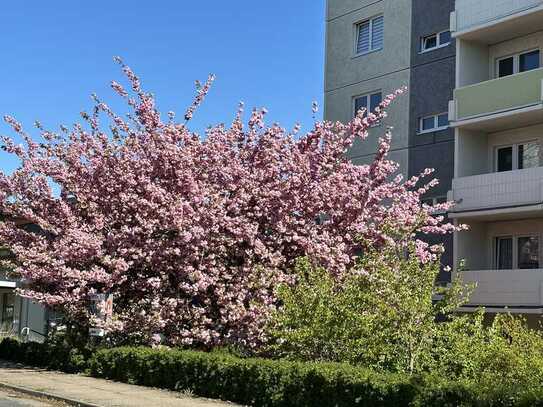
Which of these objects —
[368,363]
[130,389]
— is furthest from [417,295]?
[130,389]

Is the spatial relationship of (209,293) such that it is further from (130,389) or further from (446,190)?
(446,190)

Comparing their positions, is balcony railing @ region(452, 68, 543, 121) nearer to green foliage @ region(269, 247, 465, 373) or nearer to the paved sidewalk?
green foliage @ region(269, 247, 465, 373)

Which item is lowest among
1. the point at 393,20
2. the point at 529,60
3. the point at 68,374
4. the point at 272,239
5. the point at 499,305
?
the point at 68,374

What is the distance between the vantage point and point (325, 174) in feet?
65.7

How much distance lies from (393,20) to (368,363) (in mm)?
14540

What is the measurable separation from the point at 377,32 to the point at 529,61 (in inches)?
228

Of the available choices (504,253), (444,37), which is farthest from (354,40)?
(504,253)

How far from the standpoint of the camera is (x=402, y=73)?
2497 cm

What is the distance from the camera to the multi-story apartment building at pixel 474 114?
20.4m

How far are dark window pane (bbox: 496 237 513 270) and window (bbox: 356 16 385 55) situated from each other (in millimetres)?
7432

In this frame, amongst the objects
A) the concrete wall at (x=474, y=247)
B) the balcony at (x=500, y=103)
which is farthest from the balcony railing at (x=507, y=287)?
the balcony at (x=500, y=103)

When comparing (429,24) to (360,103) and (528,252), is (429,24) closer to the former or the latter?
→ (360,103)

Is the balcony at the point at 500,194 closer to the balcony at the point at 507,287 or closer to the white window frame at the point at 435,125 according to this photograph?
the balcony at the point at 507,287

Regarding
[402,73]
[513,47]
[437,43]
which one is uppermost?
[437,43]
